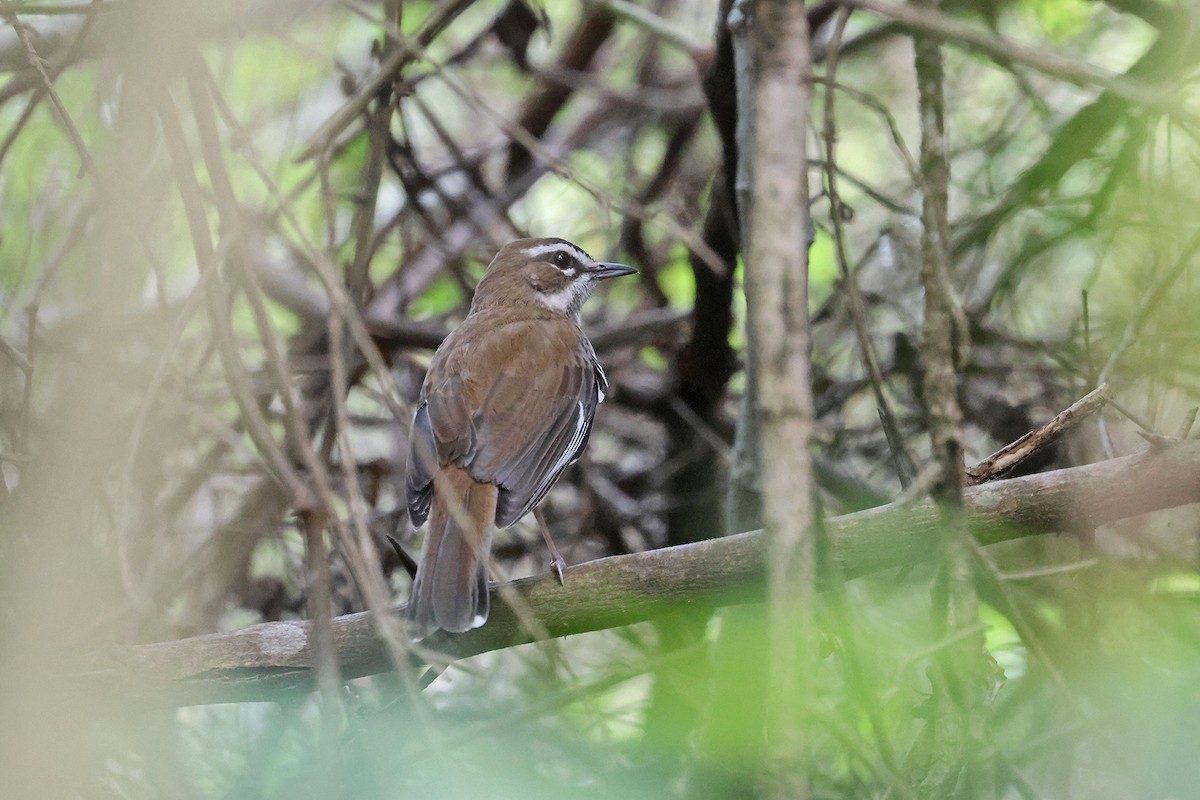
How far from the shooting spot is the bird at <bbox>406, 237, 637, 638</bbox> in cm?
354

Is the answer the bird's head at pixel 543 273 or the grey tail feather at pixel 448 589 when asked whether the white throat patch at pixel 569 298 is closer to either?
the bird's head at pixel 543 273

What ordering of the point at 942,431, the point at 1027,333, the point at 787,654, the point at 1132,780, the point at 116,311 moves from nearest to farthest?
the point at 787,654 → the point at 942,431 → the point at 116,311 → the point at 1132,780 → the point at 1027,333

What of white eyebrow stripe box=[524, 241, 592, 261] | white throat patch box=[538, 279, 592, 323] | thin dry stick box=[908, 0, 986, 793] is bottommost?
thin dry stick box=[908, 0, 986, 793]

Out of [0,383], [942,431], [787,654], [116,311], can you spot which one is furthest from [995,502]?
[0,383]

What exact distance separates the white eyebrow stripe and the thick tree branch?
221 centimetres

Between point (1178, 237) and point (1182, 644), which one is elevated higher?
point (1178, 237)

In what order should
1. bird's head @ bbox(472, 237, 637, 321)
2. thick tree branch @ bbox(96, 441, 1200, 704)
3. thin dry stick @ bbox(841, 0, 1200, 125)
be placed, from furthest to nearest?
bird's head @ bbox(472, 237, 637, 321) → thick tree branch @ bbox(96, 441, 1200, 704) → thin dry stick @ bbox(841, 0, 1200, 125)

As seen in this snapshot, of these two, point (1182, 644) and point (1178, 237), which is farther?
point (1178, 237)

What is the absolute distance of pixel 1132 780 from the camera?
8.07 ft

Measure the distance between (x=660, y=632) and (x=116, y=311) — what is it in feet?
8.83

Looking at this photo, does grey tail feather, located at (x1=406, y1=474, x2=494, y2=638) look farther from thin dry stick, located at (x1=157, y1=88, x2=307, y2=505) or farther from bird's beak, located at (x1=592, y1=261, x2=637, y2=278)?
bird's beak, located at (x1=592, y1=261, x2=637, y2=278)

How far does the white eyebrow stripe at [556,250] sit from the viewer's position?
5234 mm

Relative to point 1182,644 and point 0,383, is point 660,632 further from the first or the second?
point 0,383

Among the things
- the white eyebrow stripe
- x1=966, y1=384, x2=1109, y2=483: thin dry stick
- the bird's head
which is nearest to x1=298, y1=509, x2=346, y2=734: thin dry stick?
x1=966, y1=384, x2=1109, y2=483: thin dry stick
